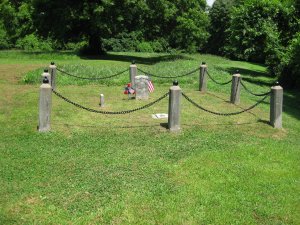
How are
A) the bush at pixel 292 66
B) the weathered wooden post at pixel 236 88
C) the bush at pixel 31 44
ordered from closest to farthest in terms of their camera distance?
the weathered wooden post at pixel 236 88
the bush at pixel 292 66
the bush at pixel 31 44

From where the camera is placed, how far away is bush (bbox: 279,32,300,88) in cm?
1931

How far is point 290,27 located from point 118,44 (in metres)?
23.7

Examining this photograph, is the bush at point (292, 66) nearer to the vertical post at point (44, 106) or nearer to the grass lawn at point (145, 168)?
the grass lawn at point (145, 168)

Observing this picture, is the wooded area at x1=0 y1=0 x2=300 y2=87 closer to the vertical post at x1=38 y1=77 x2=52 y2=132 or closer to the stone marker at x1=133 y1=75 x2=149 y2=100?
the stone marker at x1=133 y1=75 x2=149 y2=100

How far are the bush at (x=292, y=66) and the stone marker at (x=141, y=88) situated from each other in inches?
347

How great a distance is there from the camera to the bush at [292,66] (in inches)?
760

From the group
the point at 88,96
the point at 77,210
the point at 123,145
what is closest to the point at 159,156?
the point at 123,145

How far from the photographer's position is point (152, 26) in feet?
117

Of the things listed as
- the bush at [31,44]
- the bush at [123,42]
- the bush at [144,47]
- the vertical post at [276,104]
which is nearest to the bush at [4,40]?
the bush at [31,44]

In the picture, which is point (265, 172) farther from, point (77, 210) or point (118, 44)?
point (118, 44)

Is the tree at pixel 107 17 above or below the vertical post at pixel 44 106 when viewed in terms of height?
above

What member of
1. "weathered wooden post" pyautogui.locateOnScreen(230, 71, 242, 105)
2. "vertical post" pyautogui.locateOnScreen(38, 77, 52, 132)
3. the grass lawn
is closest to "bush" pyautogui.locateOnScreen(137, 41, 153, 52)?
"weathered wooden post" pyautogui.locateOnScreen(230, 71, 242, 105)

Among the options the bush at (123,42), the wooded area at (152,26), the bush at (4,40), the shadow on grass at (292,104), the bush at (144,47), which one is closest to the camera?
the shadow on grass at (292,104)

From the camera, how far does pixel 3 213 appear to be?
567cm
